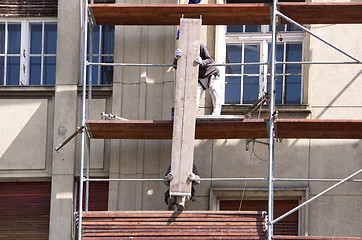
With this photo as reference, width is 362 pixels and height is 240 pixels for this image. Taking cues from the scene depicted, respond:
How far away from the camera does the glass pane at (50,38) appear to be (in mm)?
23484

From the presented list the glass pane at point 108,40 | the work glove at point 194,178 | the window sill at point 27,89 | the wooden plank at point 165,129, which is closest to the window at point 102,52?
the glass pane at point 108,40

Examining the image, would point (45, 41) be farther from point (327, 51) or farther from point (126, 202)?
point (327, 51)

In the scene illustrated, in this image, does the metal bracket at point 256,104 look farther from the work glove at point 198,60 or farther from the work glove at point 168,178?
the work glove at point 168,178

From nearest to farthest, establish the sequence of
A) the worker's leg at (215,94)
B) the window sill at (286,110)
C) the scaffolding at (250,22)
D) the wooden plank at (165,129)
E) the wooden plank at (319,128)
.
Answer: the wooden plank at (319,128)
the scaffolding at (250,22)
the wooden plank at (165,129)
the worker's leg at (215,94)
the window sill at (286,110)

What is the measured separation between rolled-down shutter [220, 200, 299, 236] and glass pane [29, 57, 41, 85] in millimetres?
4197

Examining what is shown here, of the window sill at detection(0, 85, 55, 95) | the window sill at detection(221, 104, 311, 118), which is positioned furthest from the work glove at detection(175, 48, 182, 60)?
the window sill at detection(0, 85, 55, 95)

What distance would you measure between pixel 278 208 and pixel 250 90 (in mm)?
2289

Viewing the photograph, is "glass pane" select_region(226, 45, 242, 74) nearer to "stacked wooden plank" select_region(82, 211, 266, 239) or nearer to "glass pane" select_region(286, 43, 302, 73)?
"glass pane" select_region(286, 43, 302, 73)

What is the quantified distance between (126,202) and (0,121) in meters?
2.81

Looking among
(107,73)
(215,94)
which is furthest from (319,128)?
(107,73)

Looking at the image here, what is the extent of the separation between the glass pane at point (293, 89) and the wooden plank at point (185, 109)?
2303 mm

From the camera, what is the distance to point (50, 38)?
77.2ft

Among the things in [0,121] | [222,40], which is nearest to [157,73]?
[222,40]

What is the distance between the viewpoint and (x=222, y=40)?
23.1 m
